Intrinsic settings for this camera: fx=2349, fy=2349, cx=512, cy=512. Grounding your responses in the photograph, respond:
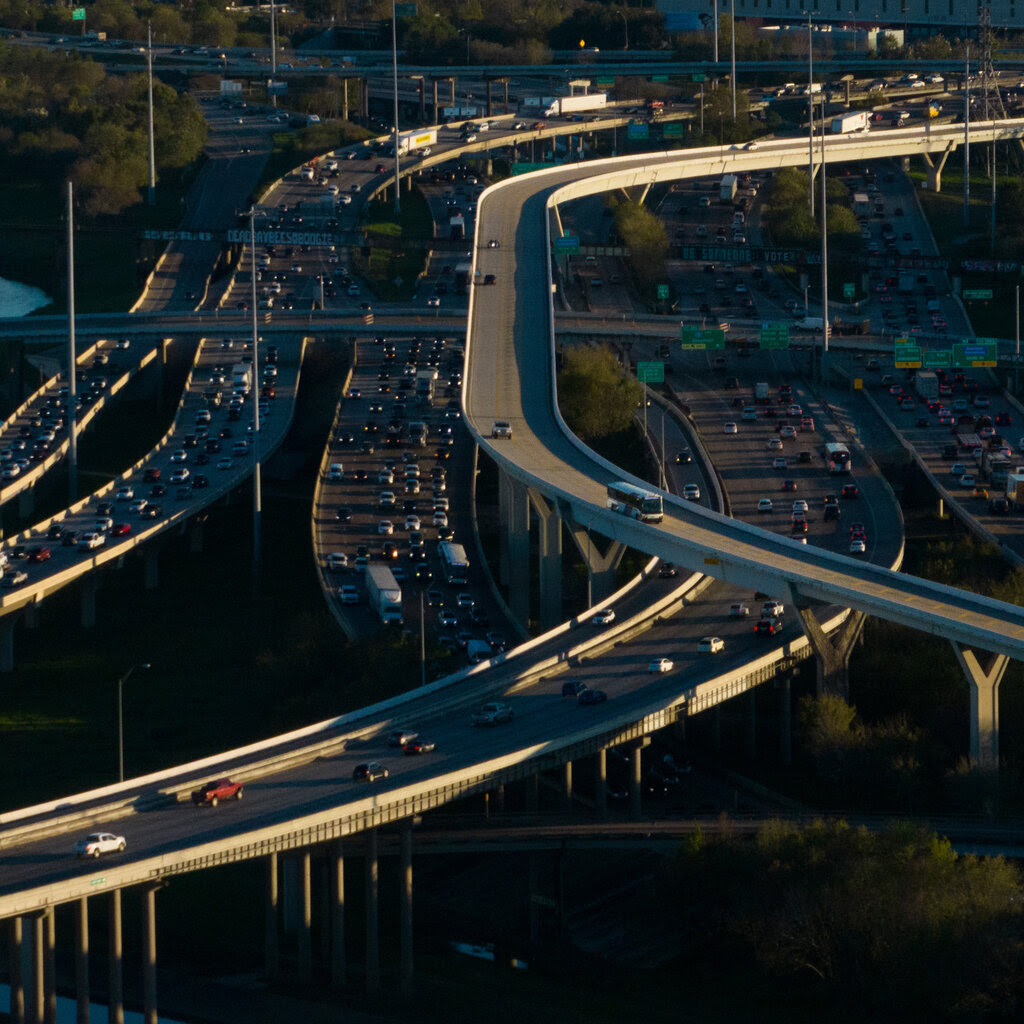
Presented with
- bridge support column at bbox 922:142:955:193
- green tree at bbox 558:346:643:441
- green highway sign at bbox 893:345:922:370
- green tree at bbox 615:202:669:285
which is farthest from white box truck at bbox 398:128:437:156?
green highway sign at bbox 893:345:922:370

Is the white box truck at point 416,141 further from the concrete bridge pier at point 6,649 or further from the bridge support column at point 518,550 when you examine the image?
the concrete bridge pier at point 6,649

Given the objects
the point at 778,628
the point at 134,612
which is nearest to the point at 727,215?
the point at 134,612

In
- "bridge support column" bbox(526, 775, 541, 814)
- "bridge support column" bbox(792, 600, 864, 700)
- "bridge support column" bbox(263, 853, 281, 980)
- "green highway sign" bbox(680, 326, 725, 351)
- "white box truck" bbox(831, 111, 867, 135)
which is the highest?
"white box truck" bbox(831, 111, 867, 135)

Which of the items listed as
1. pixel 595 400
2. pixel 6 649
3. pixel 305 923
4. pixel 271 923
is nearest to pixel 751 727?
pixel 305 923

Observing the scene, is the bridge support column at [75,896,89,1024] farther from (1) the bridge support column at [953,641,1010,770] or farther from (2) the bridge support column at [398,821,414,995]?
(1) the bridge support column at [953,641,1010,770]

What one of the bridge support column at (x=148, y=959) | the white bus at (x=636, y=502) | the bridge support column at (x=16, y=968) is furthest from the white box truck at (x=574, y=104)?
the bridge support column at (x=16, y=968)

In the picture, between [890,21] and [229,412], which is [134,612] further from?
[890,21]

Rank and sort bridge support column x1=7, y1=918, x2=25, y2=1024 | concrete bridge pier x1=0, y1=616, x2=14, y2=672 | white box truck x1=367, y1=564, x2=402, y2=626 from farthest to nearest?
concrete bridge pier x1=0, y1=616, x2=14, y2=672
white box truck x1=367, y1=564, x2=402, y2=626
bridge support column x1=7, y1=918, x2=25, y2=1024
